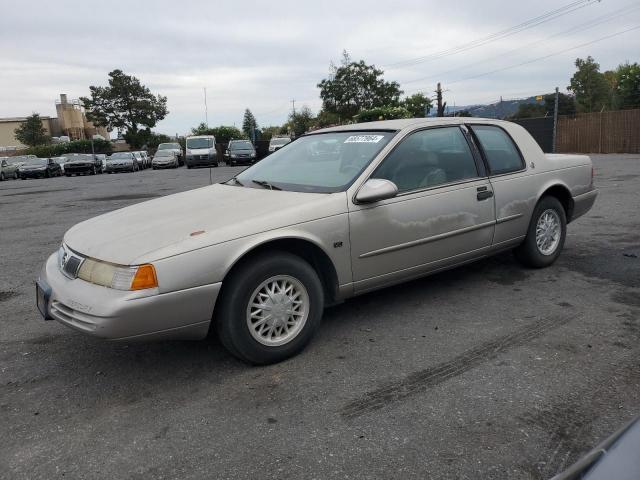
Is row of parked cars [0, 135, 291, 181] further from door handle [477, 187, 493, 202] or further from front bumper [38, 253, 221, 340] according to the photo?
front bumper [38, 253, 221, 340]

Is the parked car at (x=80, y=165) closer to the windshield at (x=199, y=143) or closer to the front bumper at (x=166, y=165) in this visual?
the front bumper at (x=166, y=165)

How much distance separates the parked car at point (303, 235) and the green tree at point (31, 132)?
73272mm

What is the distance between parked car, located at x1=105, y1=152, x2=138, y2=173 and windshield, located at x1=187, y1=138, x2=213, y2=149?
165 inches

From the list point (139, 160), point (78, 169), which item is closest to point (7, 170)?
point (78, 169)

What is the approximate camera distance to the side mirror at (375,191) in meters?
3.69

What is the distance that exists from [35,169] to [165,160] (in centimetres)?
733

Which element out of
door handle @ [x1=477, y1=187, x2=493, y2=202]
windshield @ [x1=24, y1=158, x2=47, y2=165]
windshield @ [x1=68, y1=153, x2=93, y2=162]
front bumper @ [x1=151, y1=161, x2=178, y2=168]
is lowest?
door handle @ [x1=477, y1=187, x2=493, y2=202]

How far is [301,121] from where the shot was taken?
82.2 m

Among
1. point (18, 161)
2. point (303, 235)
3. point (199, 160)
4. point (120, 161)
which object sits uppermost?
point (18, 161)

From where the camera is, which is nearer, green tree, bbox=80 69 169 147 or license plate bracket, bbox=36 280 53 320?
license plate bracket, bbox=36 280 53 320

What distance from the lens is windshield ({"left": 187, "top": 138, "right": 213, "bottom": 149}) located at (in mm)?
32000

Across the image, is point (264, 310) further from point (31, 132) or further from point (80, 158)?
point (31, 132)

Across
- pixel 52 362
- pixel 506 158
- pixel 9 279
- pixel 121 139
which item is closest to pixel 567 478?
pixel 52 362

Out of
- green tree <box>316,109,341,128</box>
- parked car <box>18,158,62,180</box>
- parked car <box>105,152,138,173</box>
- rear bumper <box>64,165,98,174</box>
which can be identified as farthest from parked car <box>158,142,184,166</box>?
green tree <box>316,109,341,128</box>
